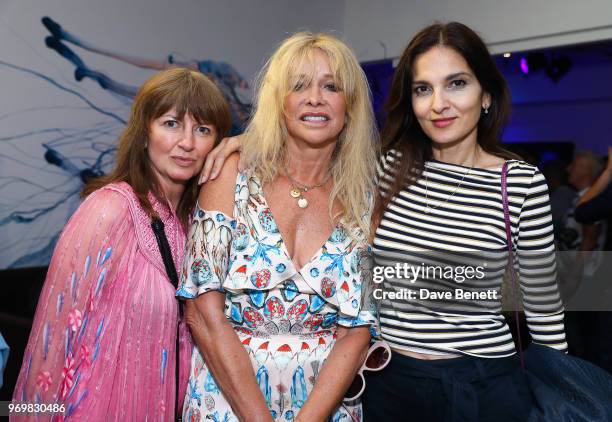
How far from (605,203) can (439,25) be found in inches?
65.5

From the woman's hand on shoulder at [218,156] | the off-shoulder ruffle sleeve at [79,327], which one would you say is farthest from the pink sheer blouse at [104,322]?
the woman's hand on shoulder at [218,156]

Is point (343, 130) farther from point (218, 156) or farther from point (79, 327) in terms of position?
point (79, 327)

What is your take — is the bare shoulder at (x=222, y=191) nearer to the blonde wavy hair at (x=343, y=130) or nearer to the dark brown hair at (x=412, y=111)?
the blonde wavy hair at (x=343, y=130)

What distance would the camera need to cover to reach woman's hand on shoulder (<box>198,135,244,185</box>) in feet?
5.59

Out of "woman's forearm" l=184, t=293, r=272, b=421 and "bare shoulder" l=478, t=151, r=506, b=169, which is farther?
"bare shoulder" l=478, t=151, r=506, b=169

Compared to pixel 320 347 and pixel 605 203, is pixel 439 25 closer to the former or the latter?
pixel 320 347

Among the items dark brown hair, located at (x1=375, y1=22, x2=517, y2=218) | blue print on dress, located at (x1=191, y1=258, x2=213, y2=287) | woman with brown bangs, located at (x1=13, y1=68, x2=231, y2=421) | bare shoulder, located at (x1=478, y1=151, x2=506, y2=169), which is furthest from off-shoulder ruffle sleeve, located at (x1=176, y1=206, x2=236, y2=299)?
bare shoulder, located at (x1=478, y1=151, x2=506, y2=169)

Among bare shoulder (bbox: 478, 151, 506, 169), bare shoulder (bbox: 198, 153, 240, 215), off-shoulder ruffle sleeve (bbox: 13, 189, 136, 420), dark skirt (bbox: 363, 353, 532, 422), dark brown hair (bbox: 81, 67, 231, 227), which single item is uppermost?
dark brown hair (bbox: 81, 67, 231, 227)

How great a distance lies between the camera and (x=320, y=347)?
1.68 metres

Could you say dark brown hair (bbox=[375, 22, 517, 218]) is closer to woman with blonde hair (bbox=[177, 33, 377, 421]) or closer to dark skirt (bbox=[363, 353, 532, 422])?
woman with blonde hair (bbox=[177, 33, 377, 421])

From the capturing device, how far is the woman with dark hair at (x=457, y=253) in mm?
1604

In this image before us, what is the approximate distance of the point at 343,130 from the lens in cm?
188

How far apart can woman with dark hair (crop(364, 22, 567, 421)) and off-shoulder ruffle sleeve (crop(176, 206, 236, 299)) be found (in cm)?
47

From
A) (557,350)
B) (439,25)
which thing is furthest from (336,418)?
(439,25)
